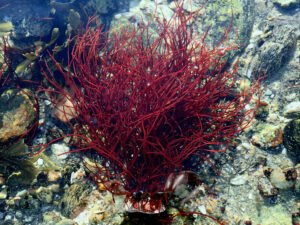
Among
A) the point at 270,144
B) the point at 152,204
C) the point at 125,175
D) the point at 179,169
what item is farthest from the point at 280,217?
the point at 125,175

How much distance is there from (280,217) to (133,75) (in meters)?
2.01

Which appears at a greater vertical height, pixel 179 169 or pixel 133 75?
pixel 133 75

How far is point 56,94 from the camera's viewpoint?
344 centimetres

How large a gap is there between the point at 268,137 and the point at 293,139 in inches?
10.2

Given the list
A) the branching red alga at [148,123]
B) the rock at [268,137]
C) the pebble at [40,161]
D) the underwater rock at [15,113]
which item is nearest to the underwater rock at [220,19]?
the branching red alga at [148,123]

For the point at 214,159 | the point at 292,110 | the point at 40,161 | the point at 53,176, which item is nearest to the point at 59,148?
the point at 40,161

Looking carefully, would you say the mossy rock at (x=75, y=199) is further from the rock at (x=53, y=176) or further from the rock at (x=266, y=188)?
the rock at (x=266, y=188)

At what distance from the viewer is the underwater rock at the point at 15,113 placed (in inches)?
114

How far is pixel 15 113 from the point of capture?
9.93 feet

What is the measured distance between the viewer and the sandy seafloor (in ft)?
8.45

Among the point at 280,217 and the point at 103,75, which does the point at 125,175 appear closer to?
the point at 103,75

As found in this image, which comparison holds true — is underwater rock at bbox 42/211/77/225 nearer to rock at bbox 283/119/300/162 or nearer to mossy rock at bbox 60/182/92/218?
mossy rock at bbox 60/182/92/218

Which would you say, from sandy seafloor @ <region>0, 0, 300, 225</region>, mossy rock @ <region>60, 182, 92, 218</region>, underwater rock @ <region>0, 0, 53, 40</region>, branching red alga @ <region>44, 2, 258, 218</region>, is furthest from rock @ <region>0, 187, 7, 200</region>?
underwater rock @ <region>0, 0, 53, 40</region>

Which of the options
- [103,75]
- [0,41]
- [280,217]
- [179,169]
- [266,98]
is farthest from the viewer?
[0,41]
